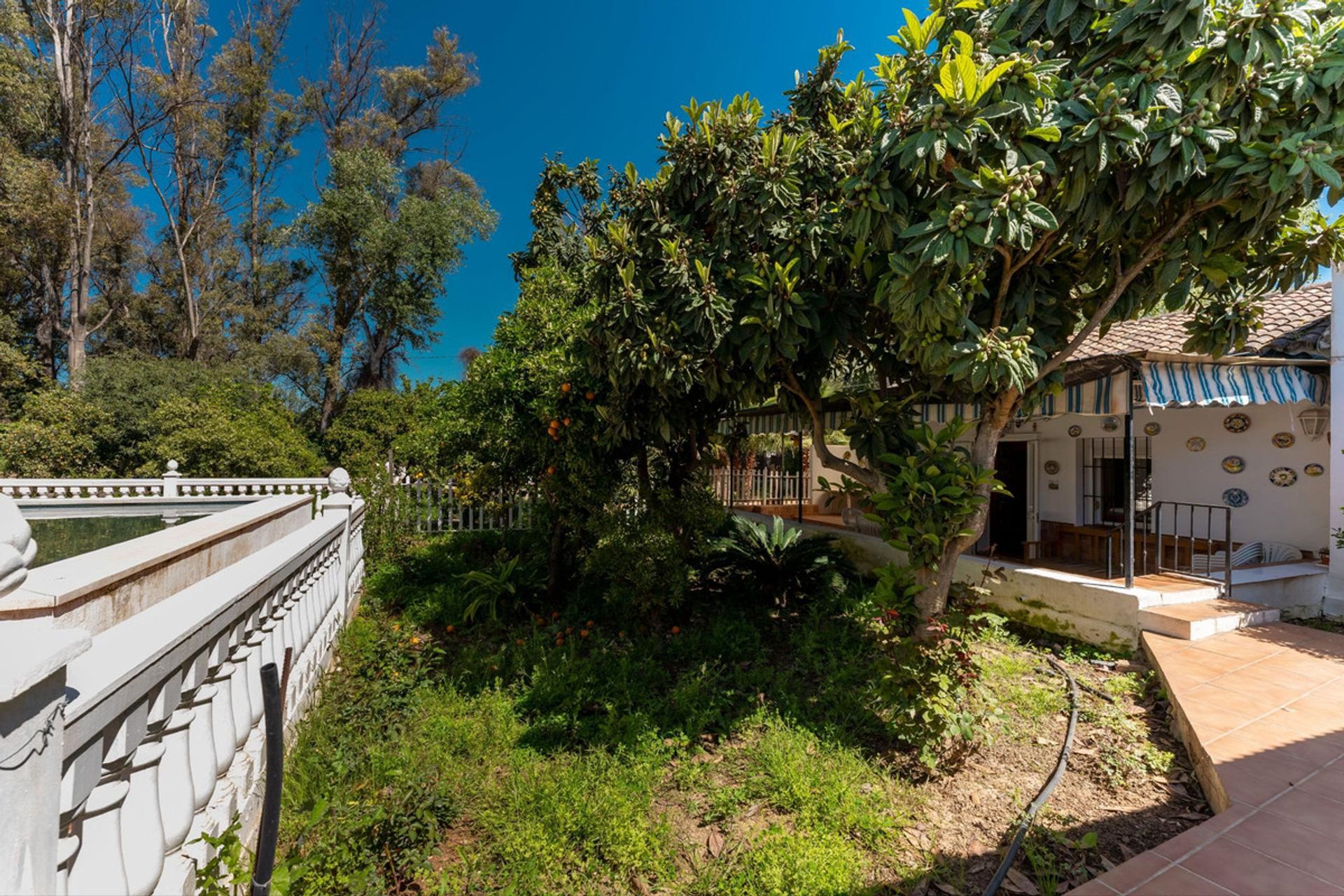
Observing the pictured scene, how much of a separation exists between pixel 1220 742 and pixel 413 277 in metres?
22.3

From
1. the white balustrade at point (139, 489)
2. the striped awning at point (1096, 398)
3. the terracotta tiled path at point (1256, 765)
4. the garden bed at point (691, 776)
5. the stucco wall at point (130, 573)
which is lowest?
the garden bed at point (691, 776)

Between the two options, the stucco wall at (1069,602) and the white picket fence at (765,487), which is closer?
the stucco wall at (1069,602)

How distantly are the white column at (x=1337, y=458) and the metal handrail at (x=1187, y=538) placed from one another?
0.81 metres

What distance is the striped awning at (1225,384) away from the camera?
17.8ft

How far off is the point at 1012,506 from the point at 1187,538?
228 centimetres

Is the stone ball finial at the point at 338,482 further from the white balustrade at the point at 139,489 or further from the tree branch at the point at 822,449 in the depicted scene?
the white balustrade at the point at 139,489

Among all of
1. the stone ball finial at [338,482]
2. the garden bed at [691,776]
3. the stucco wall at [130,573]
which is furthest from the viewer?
the stone ball finial at [338,482]

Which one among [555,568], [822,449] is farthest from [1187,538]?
[555,568]

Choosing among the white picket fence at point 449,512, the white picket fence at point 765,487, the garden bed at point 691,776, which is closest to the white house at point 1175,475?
the garden bed at point 691,776

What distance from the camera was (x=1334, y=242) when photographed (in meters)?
3.90

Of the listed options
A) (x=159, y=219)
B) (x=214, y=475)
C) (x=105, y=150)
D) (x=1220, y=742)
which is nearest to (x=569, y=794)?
(x=1220, y=742)

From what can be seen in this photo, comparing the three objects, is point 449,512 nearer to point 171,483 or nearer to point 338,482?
point 171,483

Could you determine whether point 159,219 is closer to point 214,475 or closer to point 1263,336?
point 214,475

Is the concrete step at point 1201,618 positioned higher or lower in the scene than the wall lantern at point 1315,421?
lower
